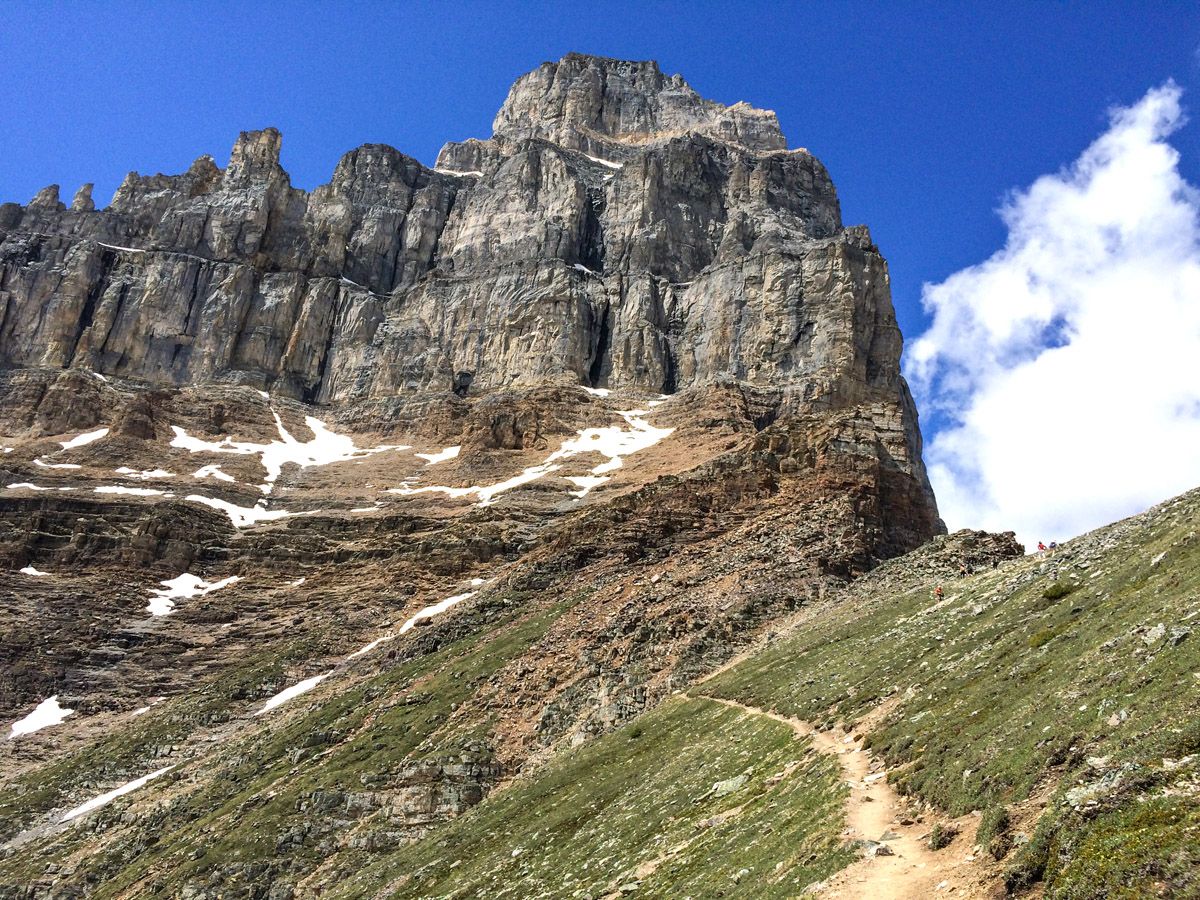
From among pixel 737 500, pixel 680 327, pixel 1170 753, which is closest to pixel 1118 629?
pixel 1170 753

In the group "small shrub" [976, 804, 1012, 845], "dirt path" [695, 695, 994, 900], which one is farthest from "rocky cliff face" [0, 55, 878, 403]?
"small shrub" [976, 804, 1012, 845]

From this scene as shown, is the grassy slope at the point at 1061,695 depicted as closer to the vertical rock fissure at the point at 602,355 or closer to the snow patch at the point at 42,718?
the snow patch at the point at 42,718

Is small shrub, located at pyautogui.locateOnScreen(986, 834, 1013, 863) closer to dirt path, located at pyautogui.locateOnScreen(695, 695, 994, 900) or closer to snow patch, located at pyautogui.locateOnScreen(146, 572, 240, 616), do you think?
dirt path, located at pyautogui.locateOnScreen(695, 695, 994, 900)

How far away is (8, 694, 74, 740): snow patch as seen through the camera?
230 feet

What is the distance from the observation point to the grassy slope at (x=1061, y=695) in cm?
1218

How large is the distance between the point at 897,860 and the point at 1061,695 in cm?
572

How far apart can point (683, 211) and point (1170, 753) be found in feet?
568

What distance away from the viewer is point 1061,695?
18.7 meters

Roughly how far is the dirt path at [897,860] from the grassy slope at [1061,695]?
22.5 inches

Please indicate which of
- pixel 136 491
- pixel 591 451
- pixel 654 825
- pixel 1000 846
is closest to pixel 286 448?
pixel 136 491

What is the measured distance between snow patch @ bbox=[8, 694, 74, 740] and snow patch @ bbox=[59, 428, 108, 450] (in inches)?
2356

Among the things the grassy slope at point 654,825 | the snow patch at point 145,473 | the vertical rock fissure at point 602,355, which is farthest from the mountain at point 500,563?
the vertical rock fissure at point 602,355

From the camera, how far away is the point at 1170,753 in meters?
13.4

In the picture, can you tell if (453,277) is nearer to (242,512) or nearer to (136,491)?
(242,512)
